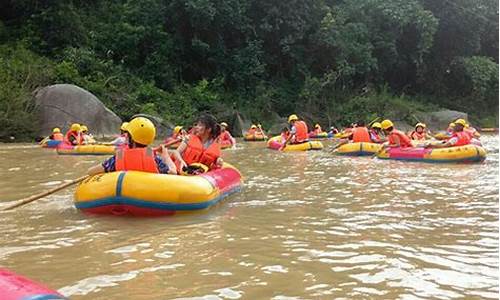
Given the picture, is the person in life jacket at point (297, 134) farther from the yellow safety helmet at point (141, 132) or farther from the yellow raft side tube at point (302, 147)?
the yellow safety helmet at point (141, 132)

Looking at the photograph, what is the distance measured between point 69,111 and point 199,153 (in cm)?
1262

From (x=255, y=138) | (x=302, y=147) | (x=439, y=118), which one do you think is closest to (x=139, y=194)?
(x=302, y=147)

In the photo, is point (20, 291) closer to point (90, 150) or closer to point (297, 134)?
point (90, 150)

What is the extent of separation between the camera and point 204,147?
6.71m

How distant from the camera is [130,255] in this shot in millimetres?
3893

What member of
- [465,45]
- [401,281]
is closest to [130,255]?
[401,281]

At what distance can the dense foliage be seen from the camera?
71.5 feet

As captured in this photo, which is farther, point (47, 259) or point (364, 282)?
point (47, 259)

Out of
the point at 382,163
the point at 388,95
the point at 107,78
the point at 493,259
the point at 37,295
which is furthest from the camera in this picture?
the point at 388,95

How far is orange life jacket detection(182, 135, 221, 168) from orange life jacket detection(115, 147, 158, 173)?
1277mm

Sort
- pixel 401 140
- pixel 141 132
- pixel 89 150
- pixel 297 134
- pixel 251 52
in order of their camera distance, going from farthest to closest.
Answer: pixel 251 52, pixel 297 134, pixel 89 150, pixel 401 140, pixel 141 132

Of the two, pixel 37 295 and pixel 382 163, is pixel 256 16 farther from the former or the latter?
pixel 37 295

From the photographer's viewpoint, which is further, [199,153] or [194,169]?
[199,153]

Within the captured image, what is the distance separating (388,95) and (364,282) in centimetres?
2522
